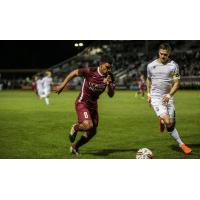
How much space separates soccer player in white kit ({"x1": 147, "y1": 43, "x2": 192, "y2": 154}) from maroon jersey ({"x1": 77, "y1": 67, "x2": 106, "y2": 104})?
0.86m

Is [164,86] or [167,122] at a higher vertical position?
[164,86]

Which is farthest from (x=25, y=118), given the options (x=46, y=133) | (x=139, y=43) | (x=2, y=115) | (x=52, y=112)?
(x=139, y=43)

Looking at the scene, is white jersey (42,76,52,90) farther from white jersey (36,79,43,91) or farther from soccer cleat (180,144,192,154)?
soccer cleat (180,144,192,154)

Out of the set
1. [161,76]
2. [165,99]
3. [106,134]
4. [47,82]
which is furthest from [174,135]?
[47,82]

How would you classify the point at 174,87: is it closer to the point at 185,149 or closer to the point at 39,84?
the point at 185,149

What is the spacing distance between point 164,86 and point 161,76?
161 mm

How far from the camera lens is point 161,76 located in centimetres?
805

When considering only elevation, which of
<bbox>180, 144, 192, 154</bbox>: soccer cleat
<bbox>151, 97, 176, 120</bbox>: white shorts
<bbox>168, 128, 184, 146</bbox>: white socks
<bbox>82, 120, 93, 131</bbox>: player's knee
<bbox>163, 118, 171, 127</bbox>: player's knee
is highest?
<bbox>151, 97, 176, 120</bbox>: white shorts

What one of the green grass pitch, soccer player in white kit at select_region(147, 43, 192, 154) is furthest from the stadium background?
soccer player in white kit at select_region(147, 43, 192, 154)

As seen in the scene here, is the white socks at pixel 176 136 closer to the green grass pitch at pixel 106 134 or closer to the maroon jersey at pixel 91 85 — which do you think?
the green grass pitch at pixel 106 134

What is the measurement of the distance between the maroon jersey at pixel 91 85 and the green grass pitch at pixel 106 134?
860 millimetres

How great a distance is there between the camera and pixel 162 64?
7.98 meters

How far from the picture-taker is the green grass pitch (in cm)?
798
